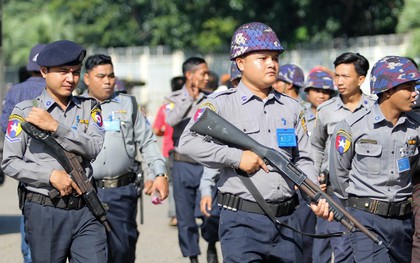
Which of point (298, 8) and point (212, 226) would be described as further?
point (298, 8)

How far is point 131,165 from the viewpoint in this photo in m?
8.61

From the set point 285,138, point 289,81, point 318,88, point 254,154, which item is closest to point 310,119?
point 318,88

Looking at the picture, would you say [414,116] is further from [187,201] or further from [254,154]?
[187,201]

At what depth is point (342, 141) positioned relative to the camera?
6.91 meters

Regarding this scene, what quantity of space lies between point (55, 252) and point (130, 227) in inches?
85.9

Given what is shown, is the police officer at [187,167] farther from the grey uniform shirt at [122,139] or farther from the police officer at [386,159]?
the police officer at [386,159]

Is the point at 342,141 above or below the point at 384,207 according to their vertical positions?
→ above

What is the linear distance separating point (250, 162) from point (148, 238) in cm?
669

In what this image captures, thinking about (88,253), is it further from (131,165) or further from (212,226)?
(212,226)

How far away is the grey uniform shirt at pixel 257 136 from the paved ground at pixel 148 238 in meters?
4.69

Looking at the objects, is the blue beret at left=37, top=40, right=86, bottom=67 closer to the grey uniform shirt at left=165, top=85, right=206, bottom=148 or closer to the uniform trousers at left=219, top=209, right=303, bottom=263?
the uniform trousers at left=219, top=209, right=303, bottom=263

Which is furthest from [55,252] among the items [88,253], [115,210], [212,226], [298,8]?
[298,8]

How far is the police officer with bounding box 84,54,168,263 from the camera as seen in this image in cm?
843

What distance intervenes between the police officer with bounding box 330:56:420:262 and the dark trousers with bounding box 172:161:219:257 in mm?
3925
